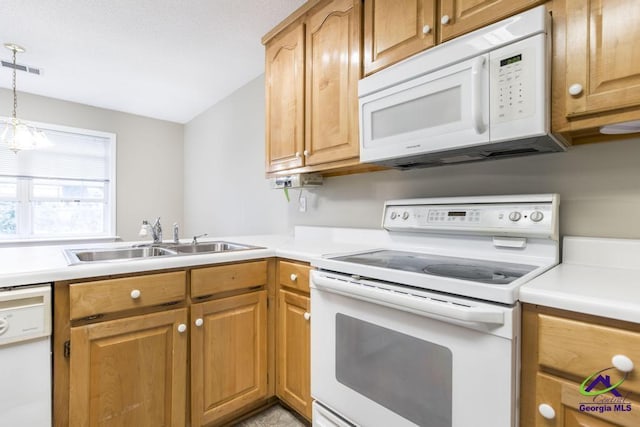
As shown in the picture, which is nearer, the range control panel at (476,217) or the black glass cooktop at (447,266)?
the black glass cooktop at (447,266)

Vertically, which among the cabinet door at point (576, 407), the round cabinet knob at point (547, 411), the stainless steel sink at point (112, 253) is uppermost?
the stainless steel sink at point (112, 253)

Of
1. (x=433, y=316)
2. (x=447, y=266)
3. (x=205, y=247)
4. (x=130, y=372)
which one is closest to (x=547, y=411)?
(x=433, y=316)

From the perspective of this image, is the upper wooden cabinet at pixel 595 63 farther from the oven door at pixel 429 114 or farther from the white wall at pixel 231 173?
the white wall at pixel 231 173

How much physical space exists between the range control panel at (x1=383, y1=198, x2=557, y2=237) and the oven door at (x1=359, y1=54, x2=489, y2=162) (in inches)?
12.1

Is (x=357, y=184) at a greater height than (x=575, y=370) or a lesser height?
greater

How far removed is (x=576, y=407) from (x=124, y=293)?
144 cm

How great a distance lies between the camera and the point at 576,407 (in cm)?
73

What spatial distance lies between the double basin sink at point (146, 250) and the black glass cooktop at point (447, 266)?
680 mm

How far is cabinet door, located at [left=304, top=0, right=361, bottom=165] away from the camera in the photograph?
5.15 ft

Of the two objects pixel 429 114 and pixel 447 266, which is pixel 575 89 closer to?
pixel 429 114

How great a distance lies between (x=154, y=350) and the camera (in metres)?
1.30

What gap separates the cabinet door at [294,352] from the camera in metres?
1.47

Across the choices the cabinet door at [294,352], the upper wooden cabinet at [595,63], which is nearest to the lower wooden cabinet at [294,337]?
the cabinet door at [294,352]

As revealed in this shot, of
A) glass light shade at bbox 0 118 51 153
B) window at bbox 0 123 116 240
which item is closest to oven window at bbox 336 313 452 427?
glass light shade at bbox 0 118 51 153
